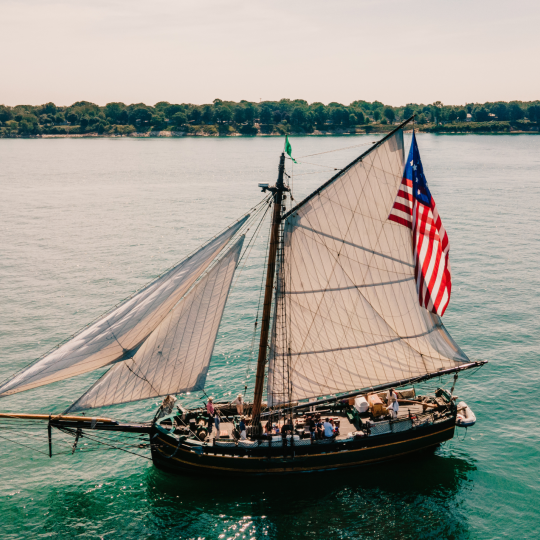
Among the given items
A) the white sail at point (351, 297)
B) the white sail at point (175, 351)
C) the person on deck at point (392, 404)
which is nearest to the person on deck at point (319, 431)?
the white sail at point (351, 297)

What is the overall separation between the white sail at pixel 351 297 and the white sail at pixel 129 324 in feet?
14.2

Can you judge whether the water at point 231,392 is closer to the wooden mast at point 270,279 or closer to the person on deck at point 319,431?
the person on deck at point 319,431

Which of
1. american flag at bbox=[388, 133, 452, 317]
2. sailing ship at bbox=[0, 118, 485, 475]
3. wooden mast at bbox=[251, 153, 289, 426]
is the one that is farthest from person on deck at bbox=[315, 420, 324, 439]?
american flag at bbox=[388, 133, 452, 317]

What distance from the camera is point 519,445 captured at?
31.5 metres

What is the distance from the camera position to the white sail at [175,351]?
25.9m

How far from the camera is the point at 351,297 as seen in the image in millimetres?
28125

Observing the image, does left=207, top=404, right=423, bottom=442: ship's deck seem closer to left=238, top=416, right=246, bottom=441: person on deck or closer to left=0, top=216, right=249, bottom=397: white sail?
left=238, top=416, right=246, bottom=441: person on deck

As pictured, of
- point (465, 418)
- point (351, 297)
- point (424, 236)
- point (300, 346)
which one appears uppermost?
point (424, 236)

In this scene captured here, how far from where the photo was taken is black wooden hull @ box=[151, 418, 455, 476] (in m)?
27.4

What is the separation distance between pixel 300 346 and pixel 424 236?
863 cm

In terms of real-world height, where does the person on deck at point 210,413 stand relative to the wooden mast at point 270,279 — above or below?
below

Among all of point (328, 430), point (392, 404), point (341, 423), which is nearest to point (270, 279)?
point (328, 430)

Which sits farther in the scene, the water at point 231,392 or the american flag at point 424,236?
the american flag at point 424,236

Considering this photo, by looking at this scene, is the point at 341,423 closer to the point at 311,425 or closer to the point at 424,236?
the point at 311,425
